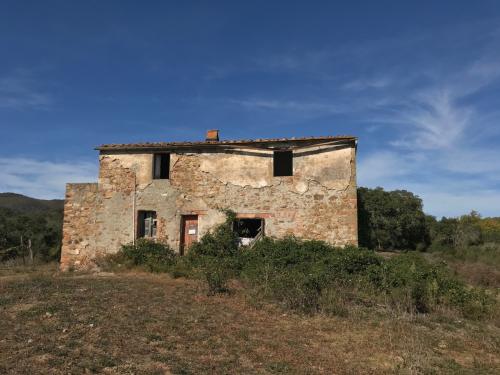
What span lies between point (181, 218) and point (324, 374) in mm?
9888

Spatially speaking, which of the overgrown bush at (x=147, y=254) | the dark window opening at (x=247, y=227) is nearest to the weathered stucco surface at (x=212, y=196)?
the overgrown bush at (x=147, y=254)

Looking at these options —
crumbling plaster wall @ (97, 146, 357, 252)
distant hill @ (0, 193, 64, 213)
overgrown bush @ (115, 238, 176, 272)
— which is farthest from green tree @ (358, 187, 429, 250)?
distant hill @ (0, 193, 64, 213)

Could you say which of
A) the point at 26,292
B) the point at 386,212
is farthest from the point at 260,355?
the point at 386,212

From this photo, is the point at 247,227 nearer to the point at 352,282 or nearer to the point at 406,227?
the point at 352,282

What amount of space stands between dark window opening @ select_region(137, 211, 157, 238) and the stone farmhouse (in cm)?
4

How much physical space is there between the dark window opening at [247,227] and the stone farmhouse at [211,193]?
0.04m

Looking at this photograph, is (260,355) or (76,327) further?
(76,327)

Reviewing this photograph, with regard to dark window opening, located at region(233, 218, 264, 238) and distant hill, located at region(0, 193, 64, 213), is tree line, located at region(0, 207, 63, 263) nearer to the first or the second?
dark window opening, located at region(233, 218, 264, 238)

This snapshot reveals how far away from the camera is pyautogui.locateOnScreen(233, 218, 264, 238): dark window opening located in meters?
14.3

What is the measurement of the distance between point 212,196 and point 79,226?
5.09 meters

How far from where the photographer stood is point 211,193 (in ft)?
46.9

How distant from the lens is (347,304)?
8672 millimetres

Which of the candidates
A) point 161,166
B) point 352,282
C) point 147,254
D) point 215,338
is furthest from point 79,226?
point 215,338

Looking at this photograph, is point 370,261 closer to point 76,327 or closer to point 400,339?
point 400,339
